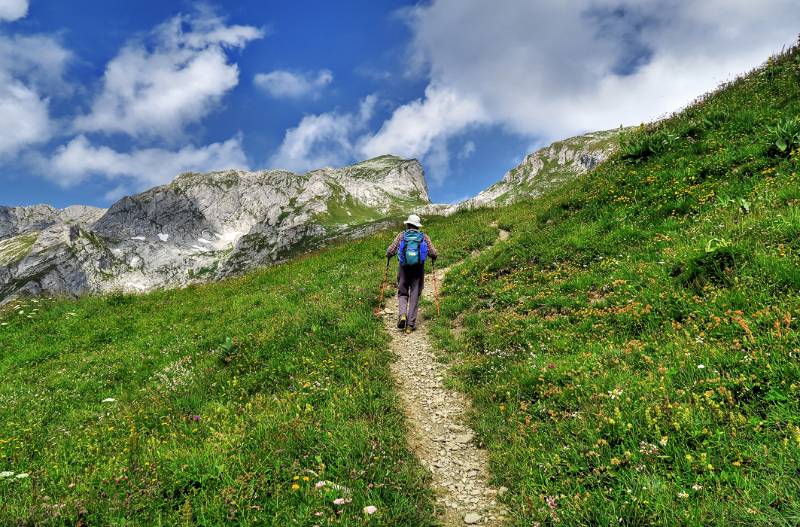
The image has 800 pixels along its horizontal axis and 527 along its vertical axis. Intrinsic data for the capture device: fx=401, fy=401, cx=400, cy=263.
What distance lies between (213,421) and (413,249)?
24.3 feet

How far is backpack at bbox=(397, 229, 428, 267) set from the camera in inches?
495

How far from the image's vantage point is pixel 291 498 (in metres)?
4.92

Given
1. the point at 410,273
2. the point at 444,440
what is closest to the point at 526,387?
the point at 444,440

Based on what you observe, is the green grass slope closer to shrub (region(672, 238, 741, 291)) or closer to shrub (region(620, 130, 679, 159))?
shrub (region(672, 238, 741, 291))

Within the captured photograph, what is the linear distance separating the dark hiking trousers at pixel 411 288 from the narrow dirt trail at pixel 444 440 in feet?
5.43

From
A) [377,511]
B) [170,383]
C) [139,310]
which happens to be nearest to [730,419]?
[377,511]

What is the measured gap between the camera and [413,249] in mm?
12664

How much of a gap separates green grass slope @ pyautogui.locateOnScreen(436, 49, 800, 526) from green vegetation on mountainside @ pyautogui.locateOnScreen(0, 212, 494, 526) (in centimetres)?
198

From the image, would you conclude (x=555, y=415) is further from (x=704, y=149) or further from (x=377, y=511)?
(x=704, y=149)

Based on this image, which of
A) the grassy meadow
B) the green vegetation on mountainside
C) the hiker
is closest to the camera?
the grassy meadow

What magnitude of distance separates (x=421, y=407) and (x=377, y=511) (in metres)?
3.22

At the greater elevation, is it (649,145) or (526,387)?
(649,145)

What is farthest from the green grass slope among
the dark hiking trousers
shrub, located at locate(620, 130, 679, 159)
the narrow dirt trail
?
shrub, located at locate(620, 130, 679, 159)

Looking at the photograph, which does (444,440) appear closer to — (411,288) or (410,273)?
(411,288)
